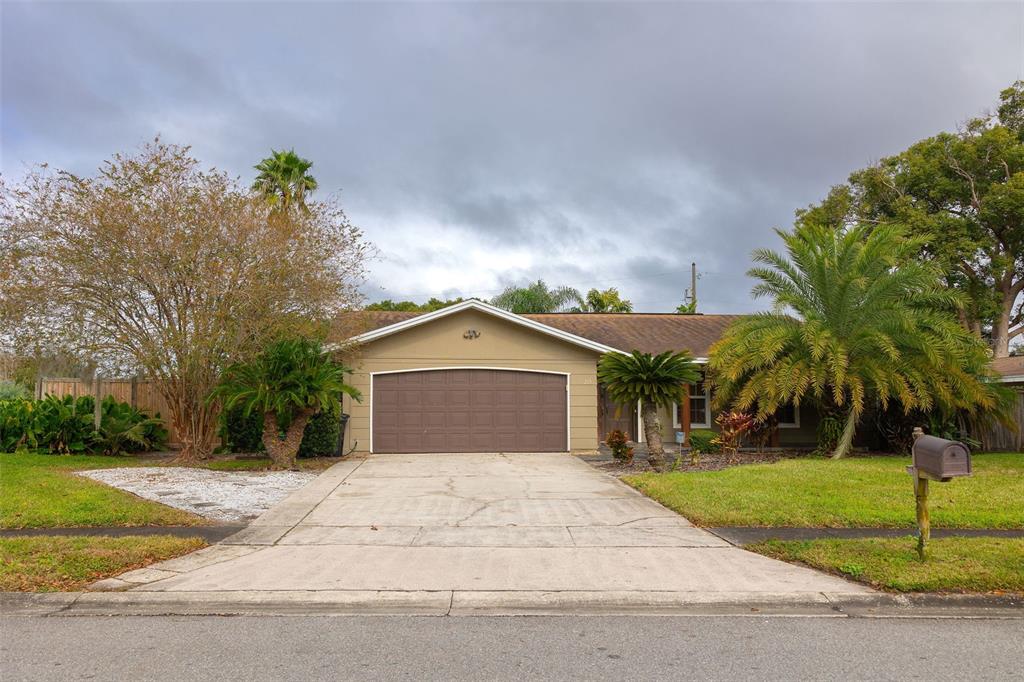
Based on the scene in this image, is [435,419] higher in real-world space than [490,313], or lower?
lower

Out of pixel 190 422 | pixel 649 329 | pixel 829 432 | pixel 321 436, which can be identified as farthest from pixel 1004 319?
pixel 190 422

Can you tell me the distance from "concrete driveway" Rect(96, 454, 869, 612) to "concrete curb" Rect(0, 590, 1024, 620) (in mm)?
24

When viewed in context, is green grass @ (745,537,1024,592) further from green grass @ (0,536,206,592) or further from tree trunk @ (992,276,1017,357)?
tree trunk @ (992,276,1017,357)

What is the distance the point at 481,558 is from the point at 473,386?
11.2 m

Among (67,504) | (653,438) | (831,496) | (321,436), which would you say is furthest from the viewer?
(321,436)

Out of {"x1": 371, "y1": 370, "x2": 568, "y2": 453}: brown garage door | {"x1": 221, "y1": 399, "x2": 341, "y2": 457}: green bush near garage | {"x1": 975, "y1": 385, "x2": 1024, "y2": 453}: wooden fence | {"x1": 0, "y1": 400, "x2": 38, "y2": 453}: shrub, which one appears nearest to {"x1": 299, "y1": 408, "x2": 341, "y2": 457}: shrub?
Result: {"x1": 221, "y1": 399, "x2": 341, "y2": 457}: green bush near garage

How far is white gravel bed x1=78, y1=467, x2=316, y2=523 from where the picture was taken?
1049 cm

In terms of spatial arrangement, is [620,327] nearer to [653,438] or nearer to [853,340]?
[853,340]

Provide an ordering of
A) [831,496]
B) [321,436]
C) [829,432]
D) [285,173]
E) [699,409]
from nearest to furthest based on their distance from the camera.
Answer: [831,496], [829,432], [321,436], [699,409], [285,173]

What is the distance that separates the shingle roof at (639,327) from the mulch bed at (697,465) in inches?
139

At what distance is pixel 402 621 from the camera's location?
5.89 m

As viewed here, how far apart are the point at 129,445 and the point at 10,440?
2328mm

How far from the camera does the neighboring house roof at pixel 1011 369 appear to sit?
1731 centimetres

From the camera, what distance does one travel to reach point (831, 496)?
10.8m
